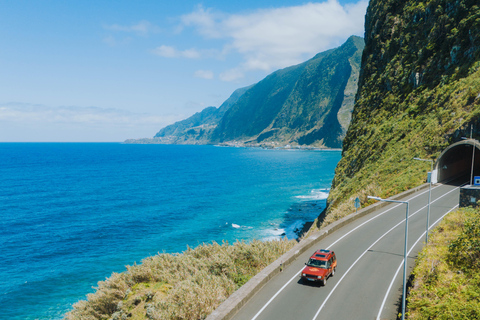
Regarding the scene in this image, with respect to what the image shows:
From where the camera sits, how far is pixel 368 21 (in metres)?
78.9

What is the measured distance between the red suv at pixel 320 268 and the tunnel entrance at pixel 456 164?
26992mm

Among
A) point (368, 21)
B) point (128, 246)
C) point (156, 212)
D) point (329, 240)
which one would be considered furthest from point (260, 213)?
point (368, 21)

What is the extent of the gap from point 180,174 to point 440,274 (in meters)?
112

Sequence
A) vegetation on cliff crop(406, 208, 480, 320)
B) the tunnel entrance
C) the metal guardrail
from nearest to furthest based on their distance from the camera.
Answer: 1. vegetation on cliff crop(406, 208, 480, 320)
2. the metal guardrail
3. the tunnel entrance

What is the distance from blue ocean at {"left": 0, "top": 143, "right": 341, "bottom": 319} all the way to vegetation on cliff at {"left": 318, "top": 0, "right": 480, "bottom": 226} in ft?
57.1

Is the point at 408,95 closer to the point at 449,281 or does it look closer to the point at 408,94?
the point at 408,94

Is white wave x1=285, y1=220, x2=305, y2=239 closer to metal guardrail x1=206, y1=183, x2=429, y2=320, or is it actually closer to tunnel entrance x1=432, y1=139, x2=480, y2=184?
metal guardrail x1=206, y1=183, x2=429, y2=320

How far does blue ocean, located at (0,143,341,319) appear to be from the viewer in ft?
121

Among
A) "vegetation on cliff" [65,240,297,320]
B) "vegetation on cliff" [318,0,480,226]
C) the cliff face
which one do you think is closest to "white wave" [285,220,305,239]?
the cliff face

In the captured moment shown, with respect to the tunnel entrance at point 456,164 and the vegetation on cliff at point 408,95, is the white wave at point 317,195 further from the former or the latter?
the tunnel entrance at point 456,164

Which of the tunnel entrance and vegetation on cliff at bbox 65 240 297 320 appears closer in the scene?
vegetation on cliff at bbox 65 240 297 320

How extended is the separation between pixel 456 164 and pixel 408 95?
61.6 ft

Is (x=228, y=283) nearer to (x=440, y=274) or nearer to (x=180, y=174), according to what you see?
(x=440, y=274)

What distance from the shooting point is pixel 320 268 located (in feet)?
63.0
